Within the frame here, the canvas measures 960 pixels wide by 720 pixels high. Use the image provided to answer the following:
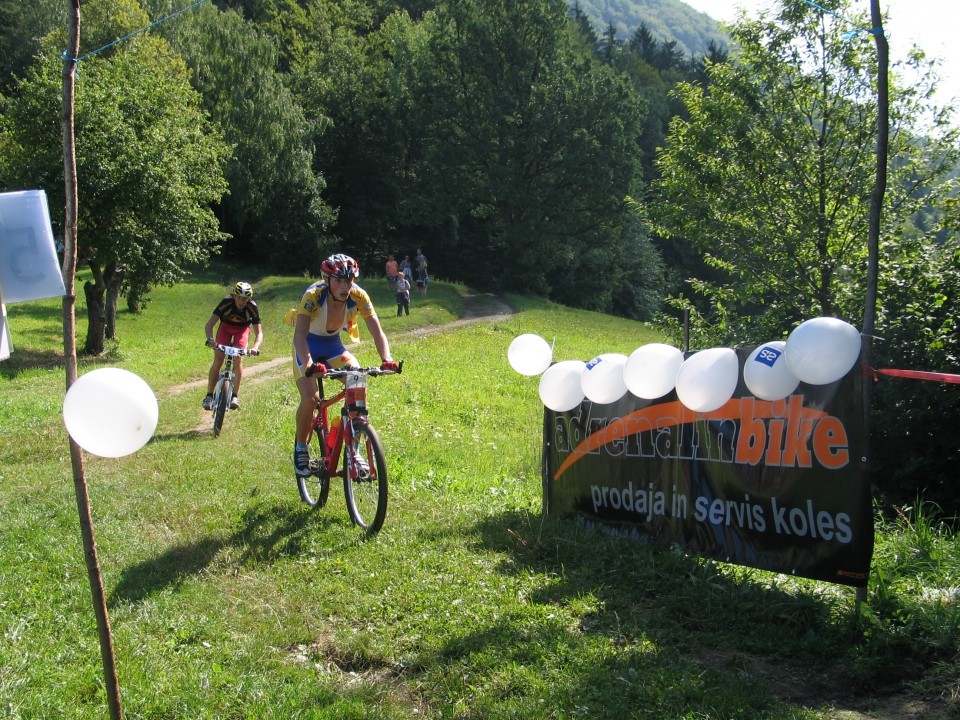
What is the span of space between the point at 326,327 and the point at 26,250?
4.60 metres

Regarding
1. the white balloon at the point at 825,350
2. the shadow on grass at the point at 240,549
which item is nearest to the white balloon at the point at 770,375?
the white balloon at the point at 825,350

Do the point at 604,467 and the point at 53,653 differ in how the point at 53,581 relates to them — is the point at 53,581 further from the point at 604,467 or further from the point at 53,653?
the point at 604,467

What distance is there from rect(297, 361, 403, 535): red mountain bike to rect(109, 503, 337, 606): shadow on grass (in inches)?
12.1

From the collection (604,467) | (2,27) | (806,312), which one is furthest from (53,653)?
(2,27)

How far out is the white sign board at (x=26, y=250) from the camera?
3428mm

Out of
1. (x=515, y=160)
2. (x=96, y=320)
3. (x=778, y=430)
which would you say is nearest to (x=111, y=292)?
(x=96, y=320)

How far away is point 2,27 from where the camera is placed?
49688 mm

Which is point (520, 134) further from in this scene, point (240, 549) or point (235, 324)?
point (240, 549)

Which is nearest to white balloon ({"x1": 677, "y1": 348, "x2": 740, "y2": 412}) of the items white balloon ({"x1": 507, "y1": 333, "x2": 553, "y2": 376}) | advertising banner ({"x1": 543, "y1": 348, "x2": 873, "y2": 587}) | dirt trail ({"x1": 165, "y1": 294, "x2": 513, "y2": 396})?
advertising banner ({"x1": 543, "y1": 348, "x2": 873, "y2": 587})

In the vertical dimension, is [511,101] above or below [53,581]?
above

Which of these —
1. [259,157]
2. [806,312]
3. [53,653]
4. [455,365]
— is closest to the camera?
[53,653]

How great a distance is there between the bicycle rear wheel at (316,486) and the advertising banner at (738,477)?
2.13m

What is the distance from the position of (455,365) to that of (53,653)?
15.4m

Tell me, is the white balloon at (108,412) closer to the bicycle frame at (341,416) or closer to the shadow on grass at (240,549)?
the shadow on grass at (240,549)
